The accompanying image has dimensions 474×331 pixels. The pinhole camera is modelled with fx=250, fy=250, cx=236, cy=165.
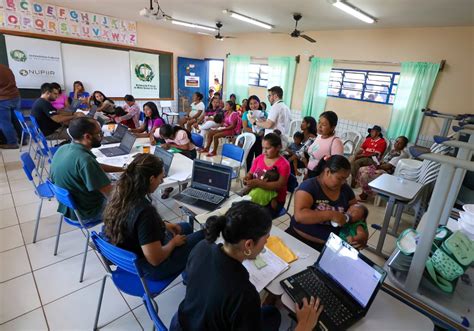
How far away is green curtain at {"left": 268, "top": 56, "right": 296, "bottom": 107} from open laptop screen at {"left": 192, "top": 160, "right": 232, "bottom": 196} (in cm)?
506

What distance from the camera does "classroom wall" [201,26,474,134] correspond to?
437 cm

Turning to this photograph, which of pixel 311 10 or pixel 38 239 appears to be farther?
pixel 311 10

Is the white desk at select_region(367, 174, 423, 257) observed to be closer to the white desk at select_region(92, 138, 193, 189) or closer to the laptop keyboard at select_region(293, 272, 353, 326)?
the laptop keyboard at select_region(293, 272, 353, 326)

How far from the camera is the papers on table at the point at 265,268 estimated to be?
49.1 inches

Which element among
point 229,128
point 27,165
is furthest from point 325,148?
point 27,165

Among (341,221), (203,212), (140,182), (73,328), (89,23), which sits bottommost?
(73,328)

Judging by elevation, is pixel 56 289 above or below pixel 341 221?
below

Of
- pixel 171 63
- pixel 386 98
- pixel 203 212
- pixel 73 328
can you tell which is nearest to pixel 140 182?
pixel 203 212

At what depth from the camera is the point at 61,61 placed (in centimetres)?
602

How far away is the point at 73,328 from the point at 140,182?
47.3 inches

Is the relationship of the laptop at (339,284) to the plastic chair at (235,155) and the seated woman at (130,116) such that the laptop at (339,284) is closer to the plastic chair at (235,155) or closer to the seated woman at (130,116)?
the plastic chair at (235,155)

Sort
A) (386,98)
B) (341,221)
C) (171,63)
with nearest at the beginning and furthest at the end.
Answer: (341,221) < (386,98) < (171,63)

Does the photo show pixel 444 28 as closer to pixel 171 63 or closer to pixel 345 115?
pixel 345 115

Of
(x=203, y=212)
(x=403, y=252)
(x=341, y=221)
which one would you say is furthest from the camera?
(x=203, y=212)
